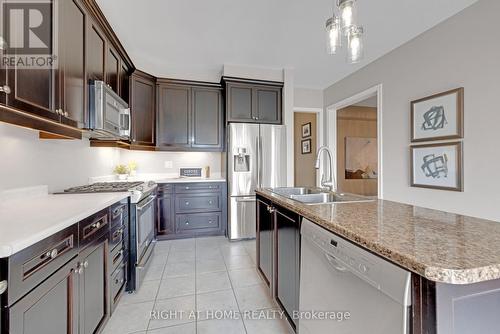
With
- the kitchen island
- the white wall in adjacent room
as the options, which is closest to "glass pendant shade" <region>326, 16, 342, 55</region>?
the kitchen island

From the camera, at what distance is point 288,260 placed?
1.44m

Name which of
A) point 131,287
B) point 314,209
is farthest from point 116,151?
point 314,209

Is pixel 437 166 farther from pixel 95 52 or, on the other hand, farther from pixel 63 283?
pixel 95 52

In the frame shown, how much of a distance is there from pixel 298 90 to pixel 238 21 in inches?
92.7

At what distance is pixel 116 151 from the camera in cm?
342

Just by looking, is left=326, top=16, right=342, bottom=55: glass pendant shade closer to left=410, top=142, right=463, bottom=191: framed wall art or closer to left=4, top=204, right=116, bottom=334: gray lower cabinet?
left=410, top=142, right=463, bottom=191: framed wall art

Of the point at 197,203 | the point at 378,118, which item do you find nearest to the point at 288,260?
the point at 197,203

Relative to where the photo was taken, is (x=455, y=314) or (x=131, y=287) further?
(x=131, y=287)

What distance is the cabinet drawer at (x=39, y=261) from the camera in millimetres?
767

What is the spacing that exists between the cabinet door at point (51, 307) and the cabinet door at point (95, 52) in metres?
1.61

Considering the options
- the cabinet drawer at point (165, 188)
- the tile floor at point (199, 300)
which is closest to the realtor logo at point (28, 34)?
the tile floor at point (199, 300)

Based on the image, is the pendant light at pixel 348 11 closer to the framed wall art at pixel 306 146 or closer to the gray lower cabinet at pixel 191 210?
the gray lower cabinet at pixel 191 210

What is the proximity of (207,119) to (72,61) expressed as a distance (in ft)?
7.01

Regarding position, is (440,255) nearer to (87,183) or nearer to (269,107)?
(87,183)
